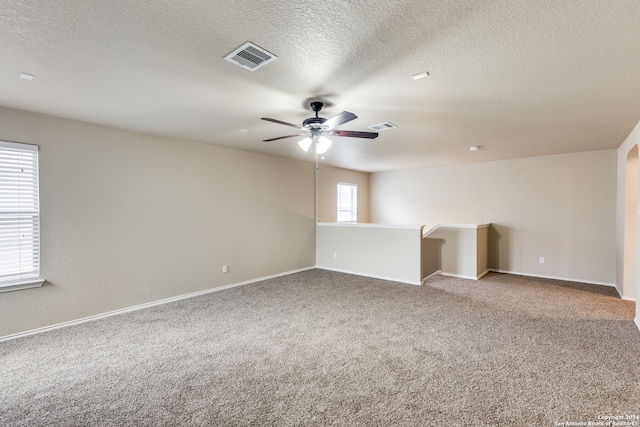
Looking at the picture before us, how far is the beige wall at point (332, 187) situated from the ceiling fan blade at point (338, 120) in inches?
155

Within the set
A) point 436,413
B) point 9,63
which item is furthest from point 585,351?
point 9,63

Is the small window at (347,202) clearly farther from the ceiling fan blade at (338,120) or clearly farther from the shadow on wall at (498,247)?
the ceiling fan blade at (338,120)

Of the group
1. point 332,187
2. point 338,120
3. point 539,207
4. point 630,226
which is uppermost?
point 338,120

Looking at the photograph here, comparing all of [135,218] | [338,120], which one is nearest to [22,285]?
[135,218]

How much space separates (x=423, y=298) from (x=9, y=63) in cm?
497

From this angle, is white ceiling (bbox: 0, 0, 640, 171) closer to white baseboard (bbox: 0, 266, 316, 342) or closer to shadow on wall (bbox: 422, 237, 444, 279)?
white baseboard (bbox: 0, 266, 316, 342)

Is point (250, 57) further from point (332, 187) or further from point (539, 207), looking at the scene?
point (539, 207)

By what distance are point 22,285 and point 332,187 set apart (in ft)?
18.1

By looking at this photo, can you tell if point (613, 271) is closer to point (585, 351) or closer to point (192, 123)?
point (585, 351)

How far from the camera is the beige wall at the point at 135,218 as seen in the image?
11.0ft

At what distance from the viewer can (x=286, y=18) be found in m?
1.71

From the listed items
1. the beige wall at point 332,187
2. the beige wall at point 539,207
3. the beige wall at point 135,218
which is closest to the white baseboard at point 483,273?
the beige wall at point 539,207

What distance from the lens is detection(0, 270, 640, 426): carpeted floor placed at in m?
1.96

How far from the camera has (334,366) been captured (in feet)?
8.35
